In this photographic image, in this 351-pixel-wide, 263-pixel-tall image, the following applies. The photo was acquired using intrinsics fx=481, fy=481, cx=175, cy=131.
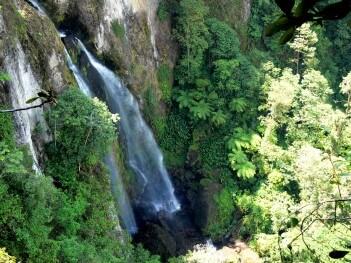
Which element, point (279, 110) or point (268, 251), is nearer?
point (268, 251)

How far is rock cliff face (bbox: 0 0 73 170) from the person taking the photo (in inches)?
362

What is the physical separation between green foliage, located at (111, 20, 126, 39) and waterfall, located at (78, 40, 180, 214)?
3.96 feet

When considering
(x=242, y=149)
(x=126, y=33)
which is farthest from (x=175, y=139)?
(x=126, y=33)

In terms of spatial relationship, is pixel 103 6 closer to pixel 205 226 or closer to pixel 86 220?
pixel 86 220

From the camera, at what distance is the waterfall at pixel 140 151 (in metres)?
14.5

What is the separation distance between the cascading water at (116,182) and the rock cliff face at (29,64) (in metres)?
0.93

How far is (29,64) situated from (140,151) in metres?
6.53

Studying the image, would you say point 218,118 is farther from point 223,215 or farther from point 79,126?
point 79,126

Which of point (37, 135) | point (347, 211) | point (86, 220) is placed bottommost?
point (347, 211)

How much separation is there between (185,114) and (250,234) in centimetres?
476

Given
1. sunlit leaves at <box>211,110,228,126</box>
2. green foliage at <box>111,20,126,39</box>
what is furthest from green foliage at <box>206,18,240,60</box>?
green foliage at <box>111,20,126,39</box>

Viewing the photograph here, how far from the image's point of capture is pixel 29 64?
1020cm

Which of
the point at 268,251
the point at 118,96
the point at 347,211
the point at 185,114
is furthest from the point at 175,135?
the point at 347,211

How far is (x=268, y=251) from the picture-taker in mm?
14953
